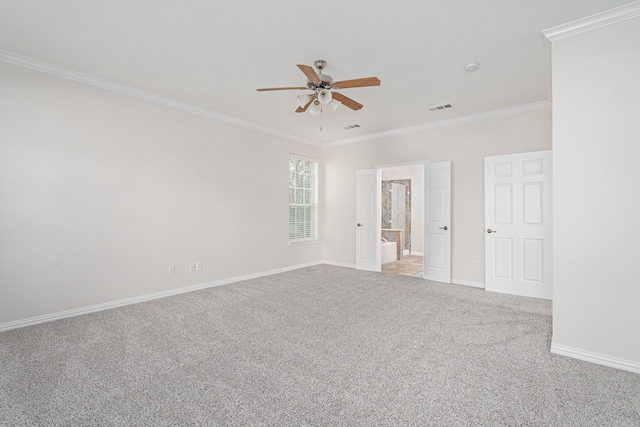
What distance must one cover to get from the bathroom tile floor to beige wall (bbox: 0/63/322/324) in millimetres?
2884

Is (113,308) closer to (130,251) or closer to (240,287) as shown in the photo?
(130,251)

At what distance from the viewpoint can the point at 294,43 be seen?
2807 millimetres

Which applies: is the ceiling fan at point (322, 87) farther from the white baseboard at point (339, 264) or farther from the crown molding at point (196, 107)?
the white baseboard at point (339, 264)

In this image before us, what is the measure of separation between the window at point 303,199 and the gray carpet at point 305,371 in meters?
2.81

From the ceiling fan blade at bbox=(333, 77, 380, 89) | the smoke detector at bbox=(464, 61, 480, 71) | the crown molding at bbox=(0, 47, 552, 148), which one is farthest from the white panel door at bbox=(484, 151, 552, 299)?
the ceiling fan blade at bbox=(333, 77, 380, 89)

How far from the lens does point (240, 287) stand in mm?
4738

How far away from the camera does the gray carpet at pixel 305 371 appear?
69.6 inches

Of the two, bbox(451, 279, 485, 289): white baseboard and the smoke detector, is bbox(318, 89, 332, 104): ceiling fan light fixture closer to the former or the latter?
the smoke detector

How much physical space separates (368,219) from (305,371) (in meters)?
4.18

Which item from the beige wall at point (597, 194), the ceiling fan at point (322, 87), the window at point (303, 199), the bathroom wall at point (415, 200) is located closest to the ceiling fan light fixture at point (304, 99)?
the ceiling fan at point (322, 87)

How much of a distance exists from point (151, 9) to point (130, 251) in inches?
113

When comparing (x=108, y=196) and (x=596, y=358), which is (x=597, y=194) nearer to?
(x=596, y=358)

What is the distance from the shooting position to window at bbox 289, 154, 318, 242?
248 inches

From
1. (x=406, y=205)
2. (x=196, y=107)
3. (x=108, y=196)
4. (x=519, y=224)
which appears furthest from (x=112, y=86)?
(x=406, y=205)
